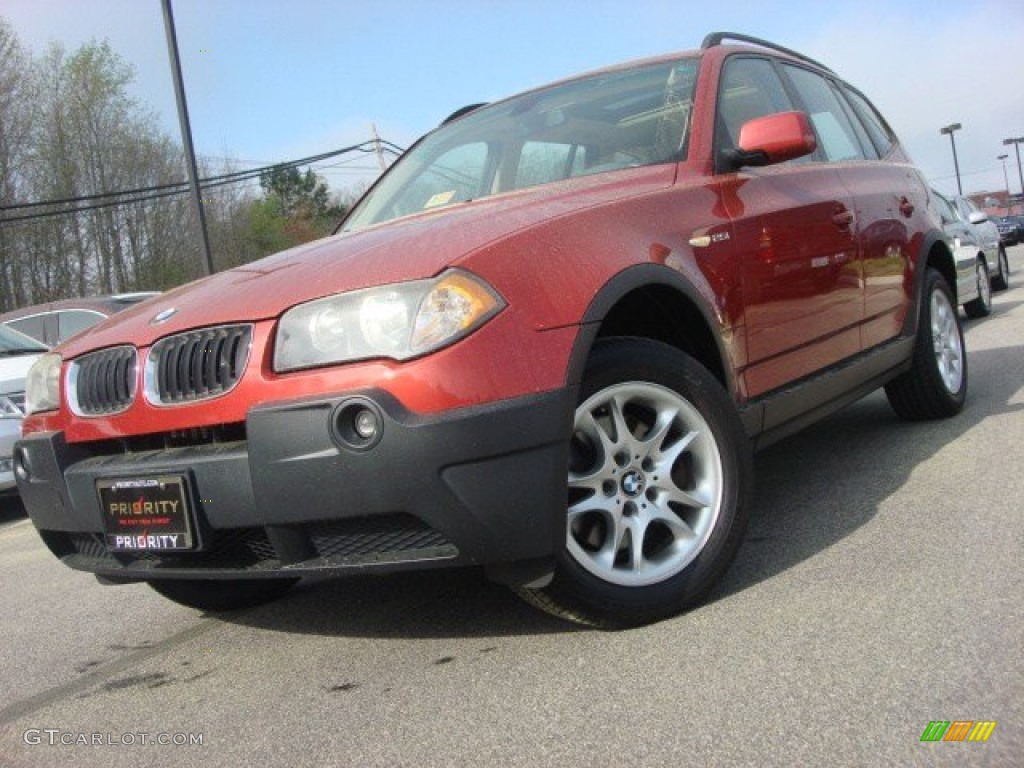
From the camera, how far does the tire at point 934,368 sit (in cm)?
477

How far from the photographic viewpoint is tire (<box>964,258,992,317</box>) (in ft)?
35.0

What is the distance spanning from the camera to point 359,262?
2.61 metres

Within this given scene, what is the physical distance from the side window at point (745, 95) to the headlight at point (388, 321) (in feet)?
4.99

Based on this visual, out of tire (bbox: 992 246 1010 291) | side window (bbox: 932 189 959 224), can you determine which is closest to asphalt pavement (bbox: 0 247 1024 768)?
side window (bbox: 932 189 959 224)

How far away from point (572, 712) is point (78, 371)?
1869mm

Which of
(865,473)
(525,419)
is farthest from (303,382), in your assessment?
(865,473)

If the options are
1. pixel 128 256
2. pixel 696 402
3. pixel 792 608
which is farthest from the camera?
pixel 128 256

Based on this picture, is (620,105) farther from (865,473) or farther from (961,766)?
(961,766)

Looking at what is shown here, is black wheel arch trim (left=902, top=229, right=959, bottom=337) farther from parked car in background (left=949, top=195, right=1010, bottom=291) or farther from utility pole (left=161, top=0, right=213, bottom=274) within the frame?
utility pole (left=161, top=0, right=213, bottom=274)

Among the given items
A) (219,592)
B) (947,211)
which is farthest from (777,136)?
(947,211)

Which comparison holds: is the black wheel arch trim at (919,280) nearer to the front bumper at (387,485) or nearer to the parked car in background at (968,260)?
the front bumper at (387,485)

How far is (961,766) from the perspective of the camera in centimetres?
181

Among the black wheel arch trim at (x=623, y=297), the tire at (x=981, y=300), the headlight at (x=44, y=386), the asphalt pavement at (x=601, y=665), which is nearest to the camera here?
the asphalt pavement at (x=601, y=665)

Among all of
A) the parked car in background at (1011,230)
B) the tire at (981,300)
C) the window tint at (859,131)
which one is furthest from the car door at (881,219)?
the parked car in background at (1011,230)
